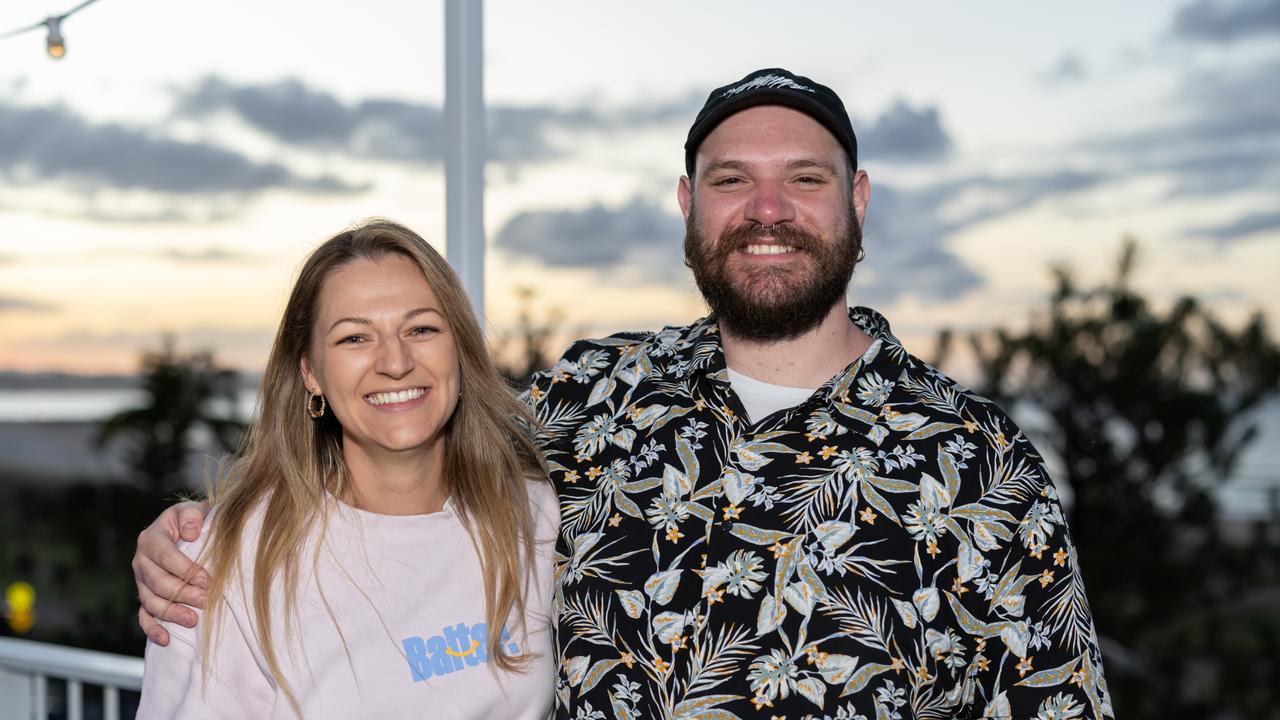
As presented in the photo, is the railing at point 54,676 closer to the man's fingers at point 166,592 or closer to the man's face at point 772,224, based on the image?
the man's fingers at point 166,592

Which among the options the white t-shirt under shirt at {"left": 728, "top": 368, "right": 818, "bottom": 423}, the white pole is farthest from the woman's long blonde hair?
the white pole

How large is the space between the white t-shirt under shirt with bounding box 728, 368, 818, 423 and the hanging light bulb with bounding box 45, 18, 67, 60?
7.24ft

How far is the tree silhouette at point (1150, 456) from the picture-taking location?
741 centimetres

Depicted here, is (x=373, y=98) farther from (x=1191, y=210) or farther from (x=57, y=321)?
(x=1191, y=210)

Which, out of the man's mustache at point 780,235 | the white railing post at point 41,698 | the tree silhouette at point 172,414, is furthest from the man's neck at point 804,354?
the tree silhouette at point 172,414

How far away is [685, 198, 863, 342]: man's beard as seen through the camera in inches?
70.5

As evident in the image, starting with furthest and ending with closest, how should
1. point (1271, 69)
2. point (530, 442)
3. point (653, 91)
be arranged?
point (1271, 69) → point (653, 91) → point (530, 442)

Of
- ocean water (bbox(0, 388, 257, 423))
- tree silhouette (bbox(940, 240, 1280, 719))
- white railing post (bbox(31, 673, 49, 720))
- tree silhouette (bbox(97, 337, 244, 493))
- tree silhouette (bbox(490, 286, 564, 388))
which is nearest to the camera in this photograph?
white railing post (bbox(31, 673, 49, 720))

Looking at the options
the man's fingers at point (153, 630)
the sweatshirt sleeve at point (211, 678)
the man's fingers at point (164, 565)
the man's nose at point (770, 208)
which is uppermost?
the man's nose at point (770, 208)

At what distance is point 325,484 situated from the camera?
1.77m

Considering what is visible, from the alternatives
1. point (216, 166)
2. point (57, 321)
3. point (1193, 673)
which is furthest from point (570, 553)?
point (216, 166)

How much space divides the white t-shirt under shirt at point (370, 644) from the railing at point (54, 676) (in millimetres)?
1299

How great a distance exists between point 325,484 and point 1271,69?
42.2ft

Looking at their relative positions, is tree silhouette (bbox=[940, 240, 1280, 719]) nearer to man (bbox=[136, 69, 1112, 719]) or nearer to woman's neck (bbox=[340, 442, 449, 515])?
man (bbox=[136, 69, 1112, 719])
